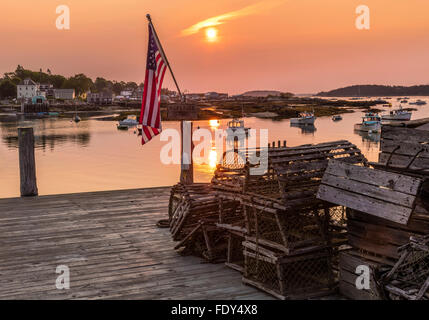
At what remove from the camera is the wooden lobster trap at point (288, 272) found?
601 centimetres

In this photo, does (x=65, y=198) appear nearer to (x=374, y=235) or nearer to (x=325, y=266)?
(x=325, y=266)

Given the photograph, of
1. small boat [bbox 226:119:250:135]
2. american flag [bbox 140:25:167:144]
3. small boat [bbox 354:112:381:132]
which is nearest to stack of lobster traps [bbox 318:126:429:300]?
american flag [bbox 140:25:167:144]

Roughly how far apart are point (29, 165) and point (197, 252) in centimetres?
691

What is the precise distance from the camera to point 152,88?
10484 mm

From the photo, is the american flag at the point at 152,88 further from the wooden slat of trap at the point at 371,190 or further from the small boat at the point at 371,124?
the small boat at the point at 371,124

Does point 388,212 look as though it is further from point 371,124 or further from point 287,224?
point 371,124

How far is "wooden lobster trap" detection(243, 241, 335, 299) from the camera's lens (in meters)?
6.01

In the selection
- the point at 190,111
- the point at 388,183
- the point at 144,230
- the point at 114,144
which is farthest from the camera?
the point at 114,144

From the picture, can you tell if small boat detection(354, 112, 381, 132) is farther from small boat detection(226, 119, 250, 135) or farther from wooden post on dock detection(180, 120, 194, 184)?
wooden post on dock detection(180, 120, 194, 184)

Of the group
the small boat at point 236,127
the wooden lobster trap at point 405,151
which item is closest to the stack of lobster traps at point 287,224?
the wooden lobster trap at point 405,151

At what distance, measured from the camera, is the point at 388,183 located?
16.9 feet

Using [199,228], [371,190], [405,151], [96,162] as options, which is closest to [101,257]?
[199,228]

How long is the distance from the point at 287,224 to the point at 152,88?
16.2 feet
